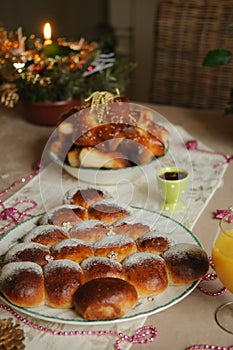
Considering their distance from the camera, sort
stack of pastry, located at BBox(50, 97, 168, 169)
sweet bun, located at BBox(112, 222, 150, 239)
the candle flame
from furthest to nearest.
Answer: the candle flame → stack of pastry, located at BBox(50, 97, 168, 169) → sweet bun, located at BBox(112, 222, 150, 239)

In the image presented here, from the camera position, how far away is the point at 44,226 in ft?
3.46

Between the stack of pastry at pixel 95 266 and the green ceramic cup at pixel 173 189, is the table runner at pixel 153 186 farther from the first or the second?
the stack of pastry at pixel 95 266

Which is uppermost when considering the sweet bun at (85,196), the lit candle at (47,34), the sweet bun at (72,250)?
the lit candle at (47,34)

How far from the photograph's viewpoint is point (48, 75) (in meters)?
1.67

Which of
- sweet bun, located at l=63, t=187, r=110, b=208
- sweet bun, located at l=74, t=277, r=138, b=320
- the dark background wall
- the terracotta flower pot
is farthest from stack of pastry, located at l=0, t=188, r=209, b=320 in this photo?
the dark background wall

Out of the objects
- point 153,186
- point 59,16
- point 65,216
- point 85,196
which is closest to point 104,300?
point 65,216

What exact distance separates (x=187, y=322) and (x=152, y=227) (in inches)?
10.9

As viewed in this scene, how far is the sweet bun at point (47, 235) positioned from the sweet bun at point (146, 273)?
0.51 feet

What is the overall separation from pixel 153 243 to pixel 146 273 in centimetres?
10

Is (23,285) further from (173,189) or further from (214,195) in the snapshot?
(214,195)

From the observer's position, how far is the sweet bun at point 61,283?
2.85 feet

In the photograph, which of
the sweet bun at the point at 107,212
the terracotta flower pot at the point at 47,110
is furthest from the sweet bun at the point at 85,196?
the terracotta flower pot at the point at 47,110

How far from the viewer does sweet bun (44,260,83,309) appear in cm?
Answer: 87

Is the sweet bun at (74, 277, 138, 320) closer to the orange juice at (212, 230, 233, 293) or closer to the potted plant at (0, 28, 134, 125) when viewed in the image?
the orange juice at (212, 230, 233, 293)
